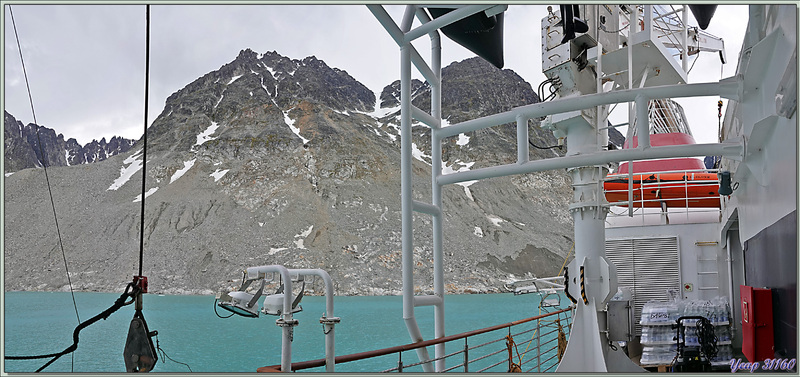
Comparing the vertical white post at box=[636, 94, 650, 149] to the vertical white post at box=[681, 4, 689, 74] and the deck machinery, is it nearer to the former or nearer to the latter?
the deck machinery

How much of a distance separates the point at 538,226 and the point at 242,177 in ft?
95.1

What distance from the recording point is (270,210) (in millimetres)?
49594

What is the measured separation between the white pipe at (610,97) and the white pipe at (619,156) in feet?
1.02

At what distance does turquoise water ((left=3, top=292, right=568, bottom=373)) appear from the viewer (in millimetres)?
15766

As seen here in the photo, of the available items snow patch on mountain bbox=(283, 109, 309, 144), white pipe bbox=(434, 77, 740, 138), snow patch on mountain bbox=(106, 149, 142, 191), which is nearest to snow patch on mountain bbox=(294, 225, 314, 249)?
snow patch on mountain bbox=(283, 109, 309, 144)

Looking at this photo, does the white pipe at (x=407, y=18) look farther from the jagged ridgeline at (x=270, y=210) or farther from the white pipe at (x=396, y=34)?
the jagged ridgeline at (x=270, y=210)

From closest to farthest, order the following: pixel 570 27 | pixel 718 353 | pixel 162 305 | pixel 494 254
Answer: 1. pixel 570 27
2. pixel 718 353
3. pixel 162 305
4. pixel 494 254

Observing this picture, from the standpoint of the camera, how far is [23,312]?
98.2 feet

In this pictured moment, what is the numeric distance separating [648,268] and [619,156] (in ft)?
14.4

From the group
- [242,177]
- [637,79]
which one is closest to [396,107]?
[242,177]

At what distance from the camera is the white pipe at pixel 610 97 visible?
3.23 metres

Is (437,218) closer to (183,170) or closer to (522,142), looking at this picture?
(522,142)

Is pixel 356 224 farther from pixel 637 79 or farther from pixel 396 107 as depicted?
pixel 396 107

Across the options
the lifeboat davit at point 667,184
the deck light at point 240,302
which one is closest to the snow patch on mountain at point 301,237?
the lifeboat davit at point 667,184
